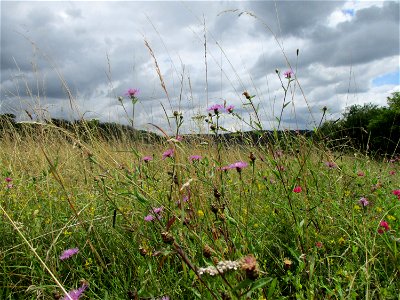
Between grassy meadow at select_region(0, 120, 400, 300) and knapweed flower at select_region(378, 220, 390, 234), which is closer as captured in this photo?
grassy meadow at select_region(0, 120, 400, 300)

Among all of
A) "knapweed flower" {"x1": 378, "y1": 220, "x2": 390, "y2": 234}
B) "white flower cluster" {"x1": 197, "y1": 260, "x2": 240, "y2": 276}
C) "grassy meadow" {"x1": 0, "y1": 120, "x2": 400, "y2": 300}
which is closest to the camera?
"white flower cluster" {"x1": 197, "y1": 260, "x2": 240, "y2": 276}

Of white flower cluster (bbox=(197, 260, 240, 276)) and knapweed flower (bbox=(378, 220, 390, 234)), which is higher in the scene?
white flower cluster (bbox=(197, 260, 240, 276))

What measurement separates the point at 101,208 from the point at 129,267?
2.72 feet

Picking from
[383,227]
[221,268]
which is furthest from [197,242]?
[383,227]

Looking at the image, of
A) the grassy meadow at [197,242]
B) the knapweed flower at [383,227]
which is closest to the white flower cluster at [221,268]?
the grassy meadow at [197,242]

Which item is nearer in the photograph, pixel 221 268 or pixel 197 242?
pixel 221 268

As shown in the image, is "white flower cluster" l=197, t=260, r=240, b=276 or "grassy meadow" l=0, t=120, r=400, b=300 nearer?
"white flower cluster" l=197, t=260, r=240, b=276

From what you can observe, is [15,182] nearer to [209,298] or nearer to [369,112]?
[209,298]

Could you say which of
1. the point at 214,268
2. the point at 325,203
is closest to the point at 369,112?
the point at 325,203

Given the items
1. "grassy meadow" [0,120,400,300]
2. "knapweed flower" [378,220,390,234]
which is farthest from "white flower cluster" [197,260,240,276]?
"knapweed flower" [378,220,390,234]

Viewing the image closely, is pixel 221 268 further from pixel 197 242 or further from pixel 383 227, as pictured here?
pixel 383 227

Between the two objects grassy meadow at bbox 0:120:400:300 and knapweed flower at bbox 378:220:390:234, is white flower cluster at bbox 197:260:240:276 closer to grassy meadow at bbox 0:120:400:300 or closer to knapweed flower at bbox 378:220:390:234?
grassy meadow at bbox 0:120:400:300

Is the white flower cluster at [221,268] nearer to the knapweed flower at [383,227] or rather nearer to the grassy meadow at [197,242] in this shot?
the grassy meadow at [197,242]

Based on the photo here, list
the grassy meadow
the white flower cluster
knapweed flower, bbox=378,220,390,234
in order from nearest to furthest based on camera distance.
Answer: the white flower cluster < the grassy meadow < knapweed flower, bbox=378,220,390,234
